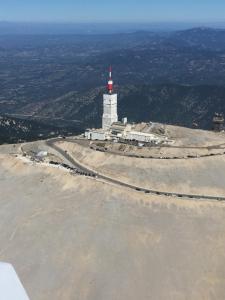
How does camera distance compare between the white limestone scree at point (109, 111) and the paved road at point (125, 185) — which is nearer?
the paved road at point (125, 185)

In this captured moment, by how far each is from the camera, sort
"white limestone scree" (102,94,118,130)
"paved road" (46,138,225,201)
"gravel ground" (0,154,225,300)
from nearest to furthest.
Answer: "gravel ground" (0,154,225,300)
"paved road" (46,138,225,201)
"white limestone scree" (102,94,118,130)

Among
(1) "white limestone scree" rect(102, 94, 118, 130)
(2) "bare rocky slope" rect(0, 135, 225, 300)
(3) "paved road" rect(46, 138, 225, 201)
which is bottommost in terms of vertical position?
(2) "bare rocky slope" rect(0, 135, 225, 300)

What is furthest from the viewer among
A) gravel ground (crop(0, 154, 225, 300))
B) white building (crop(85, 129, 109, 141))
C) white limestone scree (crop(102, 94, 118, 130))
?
white limestone scree (crop(102, 94, 118, 130))

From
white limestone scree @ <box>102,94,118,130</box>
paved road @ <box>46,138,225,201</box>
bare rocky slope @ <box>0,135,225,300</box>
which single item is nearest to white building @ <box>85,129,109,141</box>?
white limestone scree @ <box>102,94,118,130</box>

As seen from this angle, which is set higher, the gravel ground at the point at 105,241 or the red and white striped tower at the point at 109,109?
the red and white striped tower at the point at 109,109

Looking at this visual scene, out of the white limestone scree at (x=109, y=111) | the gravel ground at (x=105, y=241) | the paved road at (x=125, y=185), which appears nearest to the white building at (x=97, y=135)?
the white limestone scree at (x=109, y=111)

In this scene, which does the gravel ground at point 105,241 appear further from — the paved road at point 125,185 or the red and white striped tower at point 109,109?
the red and white striped tower at point 109,109

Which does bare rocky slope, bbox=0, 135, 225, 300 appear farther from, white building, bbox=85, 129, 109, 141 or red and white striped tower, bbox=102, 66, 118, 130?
red and white striped tower, bbox=102, 66, 118, 130

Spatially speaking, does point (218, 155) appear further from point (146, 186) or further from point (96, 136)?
point (96, 136)
